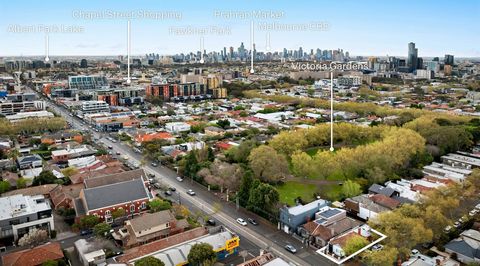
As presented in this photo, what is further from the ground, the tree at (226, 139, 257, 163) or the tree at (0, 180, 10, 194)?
the tree at (226, 139, 257, 163)

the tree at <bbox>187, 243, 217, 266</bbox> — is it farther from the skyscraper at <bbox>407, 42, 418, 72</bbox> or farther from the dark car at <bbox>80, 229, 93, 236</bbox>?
→ the skyscraper at <bbox>407, 42, 418, 72</bbox>

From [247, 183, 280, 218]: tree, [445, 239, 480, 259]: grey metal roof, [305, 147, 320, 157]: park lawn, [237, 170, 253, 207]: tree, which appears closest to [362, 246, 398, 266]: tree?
[445, 239, 480, 259]: grey metal roof

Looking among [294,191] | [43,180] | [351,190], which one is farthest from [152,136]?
[351,190]

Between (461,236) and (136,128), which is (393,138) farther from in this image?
(136,128)

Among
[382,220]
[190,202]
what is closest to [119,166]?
[190,202]

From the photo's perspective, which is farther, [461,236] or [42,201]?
[42,201]

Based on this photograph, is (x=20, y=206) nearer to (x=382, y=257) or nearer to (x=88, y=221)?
(x=88, y=221)

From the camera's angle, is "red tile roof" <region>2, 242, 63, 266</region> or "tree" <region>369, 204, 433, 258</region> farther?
"tree" <region>369, 204, 433, 258</region>
